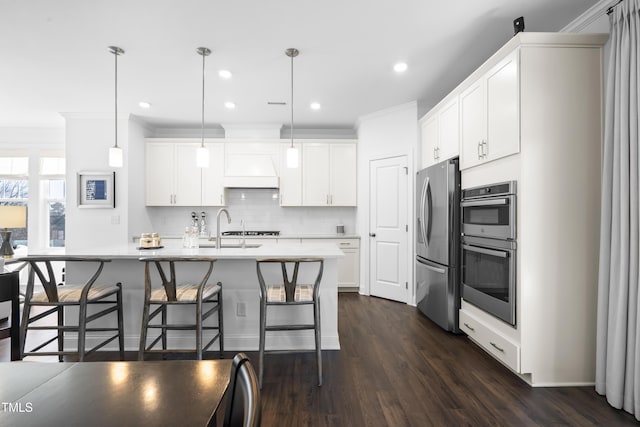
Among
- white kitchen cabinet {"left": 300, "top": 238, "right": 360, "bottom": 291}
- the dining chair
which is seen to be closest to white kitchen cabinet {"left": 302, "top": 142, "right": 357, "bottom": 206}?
white kitchen cabinet {"left": 300, "top": 238, "right": 360, "bottom": 291}

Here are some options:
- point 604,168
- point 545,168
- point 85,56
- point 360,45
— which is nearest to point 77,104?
point 85,56

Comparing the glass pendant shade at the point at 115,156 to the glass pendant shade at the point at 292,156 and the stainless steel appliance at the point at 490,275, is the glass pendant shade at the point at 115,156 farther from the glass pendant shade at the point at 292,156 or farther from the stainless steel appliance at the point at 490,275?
the stainless steel appliance at the point at 490,275

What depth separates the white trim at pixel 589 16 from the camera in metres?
2.30

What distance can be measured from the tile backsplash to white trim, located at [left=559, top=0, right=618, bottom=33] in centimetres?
363

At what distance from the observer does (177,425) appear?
660mm

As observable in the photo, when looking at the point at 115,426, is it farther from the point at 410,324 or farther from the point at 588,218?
the point at 410,324

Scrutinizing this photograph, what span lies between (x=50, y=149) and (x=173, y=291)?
4.76m

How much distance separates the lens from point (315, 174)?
533 cm

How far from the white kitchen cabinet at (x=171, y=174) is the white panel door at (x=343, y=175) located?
214 cm

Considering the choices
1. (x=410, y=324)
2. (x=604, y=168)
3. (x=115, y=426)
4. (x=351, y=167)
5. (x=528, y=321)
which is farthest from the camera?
(x=351, y=167)

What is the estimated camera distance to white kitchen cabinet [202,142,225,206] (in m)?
5.29

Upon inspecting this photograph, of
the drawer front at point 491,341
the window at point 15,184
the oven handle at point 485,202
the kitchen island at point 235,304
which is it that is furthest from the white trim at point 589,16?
the window at point 15,184

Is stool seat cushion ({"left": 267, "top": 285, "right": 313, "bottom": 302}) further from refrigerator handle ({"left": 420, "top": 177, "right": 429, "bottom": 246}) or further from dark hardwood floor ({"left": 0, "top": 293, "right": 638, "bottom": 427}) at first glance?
refrigerator handle ({"left": 420, "top": 177, "right": 429, "bottom": 246})

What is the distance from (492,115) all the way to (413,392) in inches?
82.5
